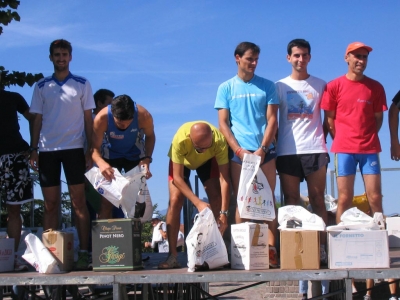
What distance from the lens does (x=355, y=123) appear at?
5.73 meters

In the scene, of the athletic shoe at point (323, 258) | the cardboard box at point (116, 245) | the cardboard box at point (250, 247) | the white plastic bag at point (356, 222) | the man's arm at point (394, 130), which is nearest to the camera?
the white plastic bag at point (356, 222)

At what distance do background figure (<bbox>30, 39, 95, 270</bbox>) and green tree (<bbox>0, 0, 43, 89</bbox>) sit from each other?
3090mm

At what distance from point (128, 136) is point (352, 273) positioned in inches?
96.6

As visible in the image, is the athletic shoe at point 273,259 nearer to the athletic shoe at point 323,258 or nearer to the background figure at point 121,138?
the athletic shoe at point 323,258

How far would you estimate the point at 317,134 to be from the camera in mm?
5801

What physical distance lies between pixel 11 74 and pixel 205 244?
5.11m

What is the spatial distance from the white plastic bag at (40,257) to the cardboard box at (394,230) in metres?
3.46

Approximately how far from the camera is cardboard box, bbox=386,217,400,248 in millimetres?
6297

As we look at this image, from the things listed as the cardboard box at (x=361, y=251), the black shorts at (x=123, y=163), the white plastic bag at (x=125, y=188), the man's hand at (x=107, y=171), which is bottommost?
the cardboard box at (x=361, y=251)

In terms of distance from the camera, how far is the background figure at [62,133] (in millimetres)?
5688

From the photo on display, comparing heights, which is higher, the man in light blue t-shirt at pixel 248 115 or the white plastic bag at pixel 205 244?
the man in light blue t-shirt at pixel 248 115

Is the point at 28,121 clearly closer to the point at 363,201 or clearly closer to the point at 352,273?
the point at 352,273

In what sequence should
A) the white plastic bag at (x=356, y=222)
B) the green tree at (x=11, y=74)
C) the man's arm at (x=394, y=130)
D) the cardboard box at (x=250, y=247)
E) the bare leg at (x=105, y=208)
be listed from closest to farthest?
the white plastic bag at (x=356, y=222)
the cardboard box at (x=250, y=247)
the bare leg at (x=105, y=208)
the man's arm at (x=394, y=130)
the green tree at (x=11, y=74)

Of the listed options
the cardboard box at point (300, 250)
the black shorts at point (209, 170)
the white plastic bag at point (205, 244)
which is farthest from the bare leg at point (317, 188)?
the white plastic bag at point (205, 244)
